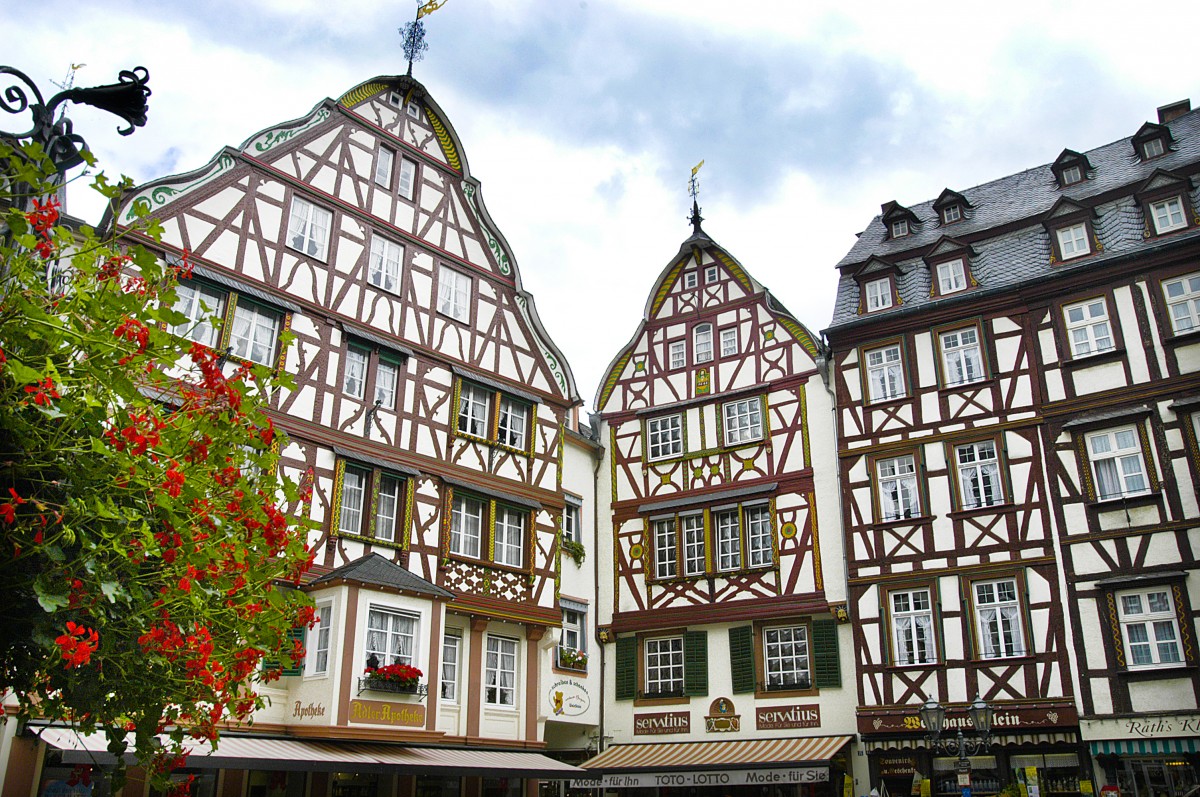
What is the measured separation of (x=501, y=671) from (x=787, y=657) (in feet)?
19.3

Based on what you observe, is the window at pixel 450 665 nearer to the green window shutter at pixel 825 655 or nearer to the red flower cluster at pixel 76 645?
the green window shutter at pixel 825 655

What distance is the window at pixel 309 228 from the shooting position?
59.6 feet

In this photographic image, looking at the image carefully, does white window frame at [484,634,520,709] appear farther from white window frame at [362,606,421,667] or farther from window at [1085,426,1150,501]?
window at [1085,426,1150,501]

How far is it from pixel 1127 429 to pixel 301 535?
15.5 metres

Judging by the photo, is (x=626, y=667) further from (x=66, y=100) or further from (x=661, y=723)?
(x=66, y=100)

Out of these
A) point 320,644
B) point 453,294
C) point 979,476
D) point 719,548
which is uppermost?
point 453,294

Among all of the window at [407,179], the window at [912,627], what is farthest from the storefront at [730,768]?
the window at [407,179]

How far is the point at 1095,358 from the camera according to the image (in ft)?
61.4

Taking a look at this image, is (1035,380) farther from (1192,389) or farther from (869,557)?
(869,557)

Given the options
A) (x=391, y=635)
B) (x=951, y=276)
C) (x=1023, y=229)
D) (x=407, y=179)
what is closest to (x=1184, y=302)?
(x=1023, y=229)

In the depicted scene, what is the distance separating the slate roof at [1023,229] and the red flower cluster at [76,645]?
708 inches

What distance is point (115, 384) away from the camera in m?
5.79

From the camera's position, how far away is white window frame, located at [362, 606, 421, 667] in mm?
16484

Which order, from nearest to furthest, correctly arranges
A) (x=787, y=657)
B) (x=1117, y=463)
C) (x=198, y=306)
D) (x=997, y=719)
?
(x=198, y=306)
(x=997, y=719)
(x=1117, y=463)
(x=787, y=657)
